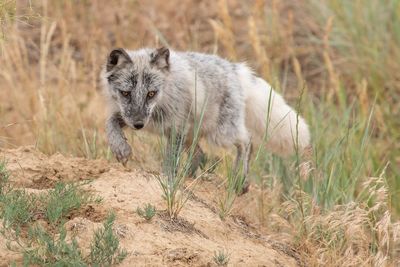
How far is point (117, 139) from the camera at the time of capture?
637cm

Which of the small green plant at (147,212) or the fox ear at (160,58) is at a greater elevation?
the fox ear at (160,58)

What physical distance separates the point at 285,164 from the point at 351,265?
6.85 feet

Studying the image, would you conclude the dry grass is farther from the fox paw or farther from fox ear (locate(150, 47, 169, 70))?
fox ear (locate(150, 47, 169, 70))

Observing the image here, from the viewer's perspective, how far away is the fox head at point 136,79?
6.38m

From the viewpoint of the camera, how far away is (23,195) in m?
4.78

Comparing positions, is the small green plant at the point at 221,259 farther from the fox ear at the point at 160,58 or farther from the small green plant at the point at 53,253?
the fox ear at the point at 160,58

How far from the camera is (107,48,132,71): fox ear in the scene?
21.4 feet

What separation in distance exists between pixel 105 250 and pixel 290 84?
24.3 ft

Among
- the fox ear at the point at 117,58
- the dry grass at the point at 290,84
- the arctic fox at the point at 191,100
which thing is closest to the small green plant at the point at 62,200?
the dry grass at the point at 290,84

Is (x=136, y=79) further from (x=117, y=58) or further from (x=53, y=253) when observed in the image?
(x=53, y=253)

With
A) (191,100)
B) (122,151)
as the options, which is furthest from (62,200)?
(191,100)

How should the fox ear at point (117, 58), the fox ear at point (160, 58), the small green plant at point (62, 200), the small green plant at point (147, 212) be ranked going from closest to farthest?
the small green plant at point (62, 200) → the small green plant at point (147, 212) → the fox ear at point (117, 58) → the fox ear at point (160, 58)

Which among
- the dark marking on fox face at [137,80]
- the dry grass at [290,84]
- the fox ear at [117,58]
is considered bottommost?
the dry grass at [290,84]

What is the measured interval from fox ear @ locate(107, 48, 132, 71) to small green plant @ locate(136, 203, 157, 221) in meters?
1.83
